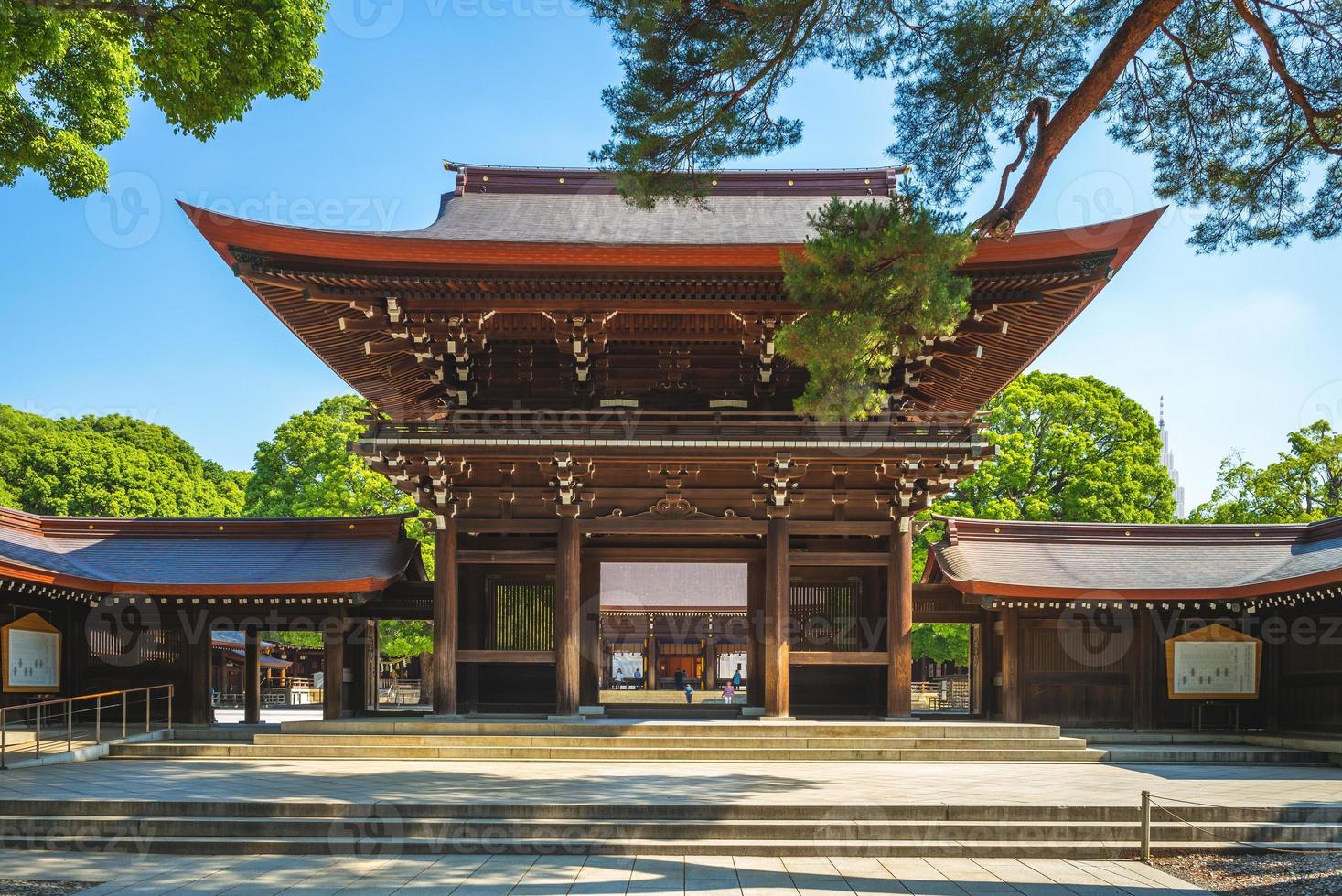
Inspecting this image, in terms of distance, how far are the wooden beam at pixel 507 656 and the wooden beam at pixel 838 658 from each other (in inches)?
150

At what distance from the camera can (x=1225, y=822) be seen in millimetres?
10297

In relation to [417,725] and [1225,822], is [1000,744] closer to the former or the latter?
[1225,822]

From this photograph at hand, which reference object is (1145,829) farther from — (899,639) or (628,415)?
(628,415)

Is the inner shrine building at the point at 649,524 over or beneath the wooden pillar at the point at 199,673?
over

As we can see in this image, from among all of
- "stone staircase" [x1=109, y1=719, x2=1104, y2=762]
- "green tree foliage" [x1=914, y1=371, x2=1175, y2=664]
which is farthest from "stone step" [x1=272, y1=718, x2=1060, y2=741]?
"green tree foliage" [x1=914, y1=371, x2=1175, y2=664]

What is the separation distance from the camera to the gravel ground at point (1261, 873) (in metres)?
8.41

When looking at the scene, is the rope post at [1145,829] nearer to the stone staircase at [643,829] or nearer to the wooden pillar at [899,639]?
the stone staircase at [643,829]

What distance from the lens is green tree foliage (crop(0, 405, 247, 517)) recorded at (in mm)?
43781

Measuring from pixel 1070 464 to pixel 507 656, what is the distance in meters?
22.7

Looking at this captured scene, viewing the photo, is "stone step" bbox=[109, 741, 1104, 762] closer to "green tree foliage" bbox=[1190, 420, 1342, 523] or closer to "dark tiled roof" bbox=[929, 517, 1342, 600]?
"dark tiled roof" bbox=[929, 517, 1342, 600]

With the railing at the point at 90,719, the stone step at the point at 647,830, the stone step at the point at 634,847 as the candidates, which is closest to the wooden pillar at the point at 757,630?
the stone step at the point at 647,830

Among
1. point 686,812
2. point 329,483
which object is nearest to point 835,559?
point 686,812

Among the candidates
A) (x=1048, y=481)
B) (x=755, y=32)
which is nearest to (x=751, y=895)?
(x=755, y=32)

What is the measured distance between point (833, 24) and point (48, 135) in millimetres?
7288
